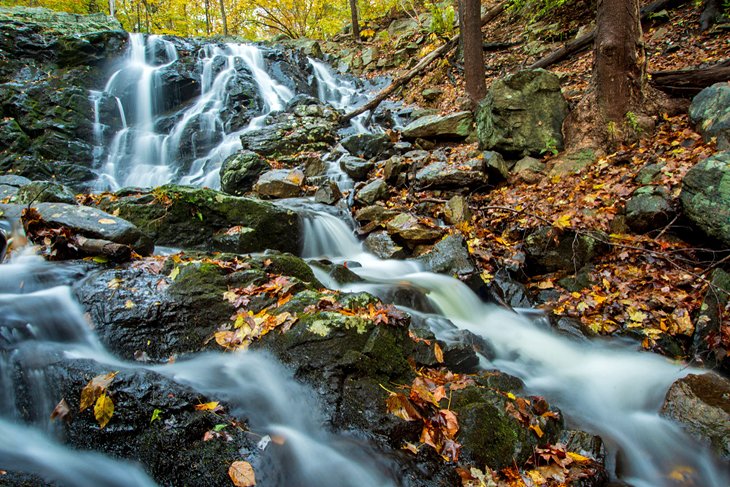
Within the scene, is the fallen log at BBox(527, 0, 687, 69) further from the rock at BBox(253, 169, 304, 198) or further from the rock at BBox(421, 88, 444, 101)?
the rock at BBox(253, 169, 304, 198)

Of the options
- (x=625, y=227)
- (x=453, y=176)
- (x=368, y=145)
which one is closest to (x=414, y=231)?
(x=453, y=176)

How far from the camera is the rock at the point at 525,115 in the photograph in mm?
7301

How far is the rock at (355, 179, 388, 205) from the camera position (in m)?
7.89

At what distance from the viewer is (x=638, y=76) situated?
21.1 ft

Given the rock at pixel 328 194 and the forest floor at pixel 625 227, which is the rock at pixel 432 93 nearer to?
the forest floor at pixel 625 227

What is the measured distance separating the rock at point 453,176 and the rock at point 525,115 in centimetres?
71

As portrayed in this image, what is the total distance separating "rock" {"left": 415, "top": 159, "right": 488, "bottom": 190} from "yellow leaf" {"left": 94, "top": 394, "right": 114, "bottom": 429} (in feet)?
20.7

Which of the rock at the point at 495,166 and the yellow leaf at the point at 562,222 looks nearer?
the yellow leaf at the point at 562,222

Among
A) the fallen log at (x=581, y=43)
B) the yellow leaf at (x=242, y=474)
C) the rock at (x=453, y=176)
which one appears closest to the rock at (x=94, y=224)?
the yellow leaf at (x=242, y=474)

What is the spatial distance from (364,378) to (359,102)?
13948mm

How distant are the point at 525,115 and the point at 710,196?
364 cm

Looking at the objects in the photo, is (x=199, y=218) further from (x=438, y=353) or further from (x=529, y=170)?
(x=529, y=170)

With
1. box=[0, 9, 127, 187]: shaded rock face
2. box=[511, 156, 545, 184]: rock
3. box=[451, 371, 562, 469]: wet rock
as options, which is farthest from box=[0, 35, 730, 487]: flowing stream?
box=[0, 9, 127, 187]: shaded rock face

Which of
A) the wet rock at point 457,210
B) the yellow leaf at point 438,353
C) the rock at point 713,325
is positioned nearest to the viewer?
the yellow leaf at point 438,353
